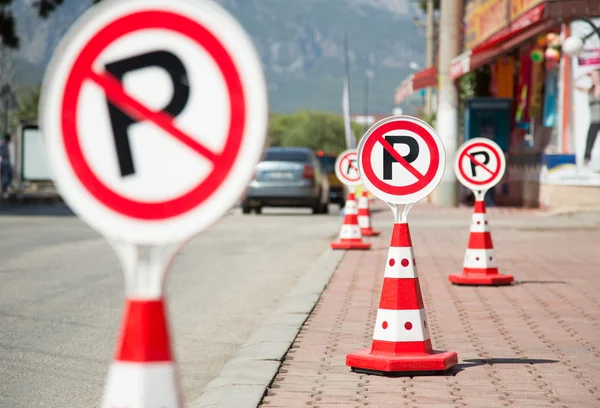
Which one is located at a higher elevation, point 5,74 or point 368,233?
point 5,74

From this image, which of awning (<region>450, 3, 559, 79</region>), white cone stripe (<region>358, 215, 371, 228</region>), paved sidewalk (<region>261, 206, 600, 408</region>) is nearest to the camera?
paved sidewalk (<region>261, 206, 600, 408</region>)

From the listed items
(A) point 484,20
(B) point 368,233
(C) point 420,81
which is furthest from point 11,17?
(B) point 368,233

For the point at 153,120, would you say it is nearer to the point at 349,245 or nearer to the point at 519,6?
the point at 349,245

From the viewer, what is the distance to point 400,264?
6609mm

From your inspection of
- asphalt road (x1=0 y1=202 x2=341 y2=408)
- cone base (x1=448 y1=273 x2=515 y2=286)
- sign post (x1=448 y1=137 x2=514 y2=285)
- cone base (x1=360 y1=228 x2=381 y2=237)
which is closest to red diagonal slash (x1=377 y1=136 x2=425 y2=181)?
asphalt road (x1=0 y1=202 x2=341 y2=408)

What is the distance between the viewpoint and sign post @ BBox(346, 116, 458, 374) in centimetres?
645

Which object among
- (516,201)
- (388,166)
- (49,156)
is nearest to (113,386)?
(49,156)

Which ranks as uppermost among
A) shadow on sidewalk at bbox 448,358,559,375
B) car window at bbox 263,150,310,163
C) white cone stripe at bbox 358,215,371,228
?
car window at bbox 263,150,310,163

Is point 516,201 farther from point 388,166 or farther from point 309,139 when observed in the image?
point 309,139

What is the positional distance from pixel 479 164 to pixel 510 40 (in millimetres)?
15858

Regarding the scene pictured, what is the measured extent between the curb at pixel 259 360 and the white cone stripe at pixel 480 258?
5.33 ft

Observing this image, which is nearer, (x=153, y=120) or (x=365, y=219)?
(x=153, y=120)

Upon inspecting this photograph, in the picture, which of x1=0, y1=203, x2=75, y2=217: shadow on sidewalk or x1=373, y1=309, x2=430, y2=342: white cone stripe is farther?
x1=0, y1=203, x2=75, y2=217: shadow on sidewalk

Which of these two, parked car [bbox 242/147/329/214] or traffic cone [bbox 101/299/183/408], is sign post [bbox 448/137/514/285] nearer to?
traffic cone [bbox 101/299/183/408]
